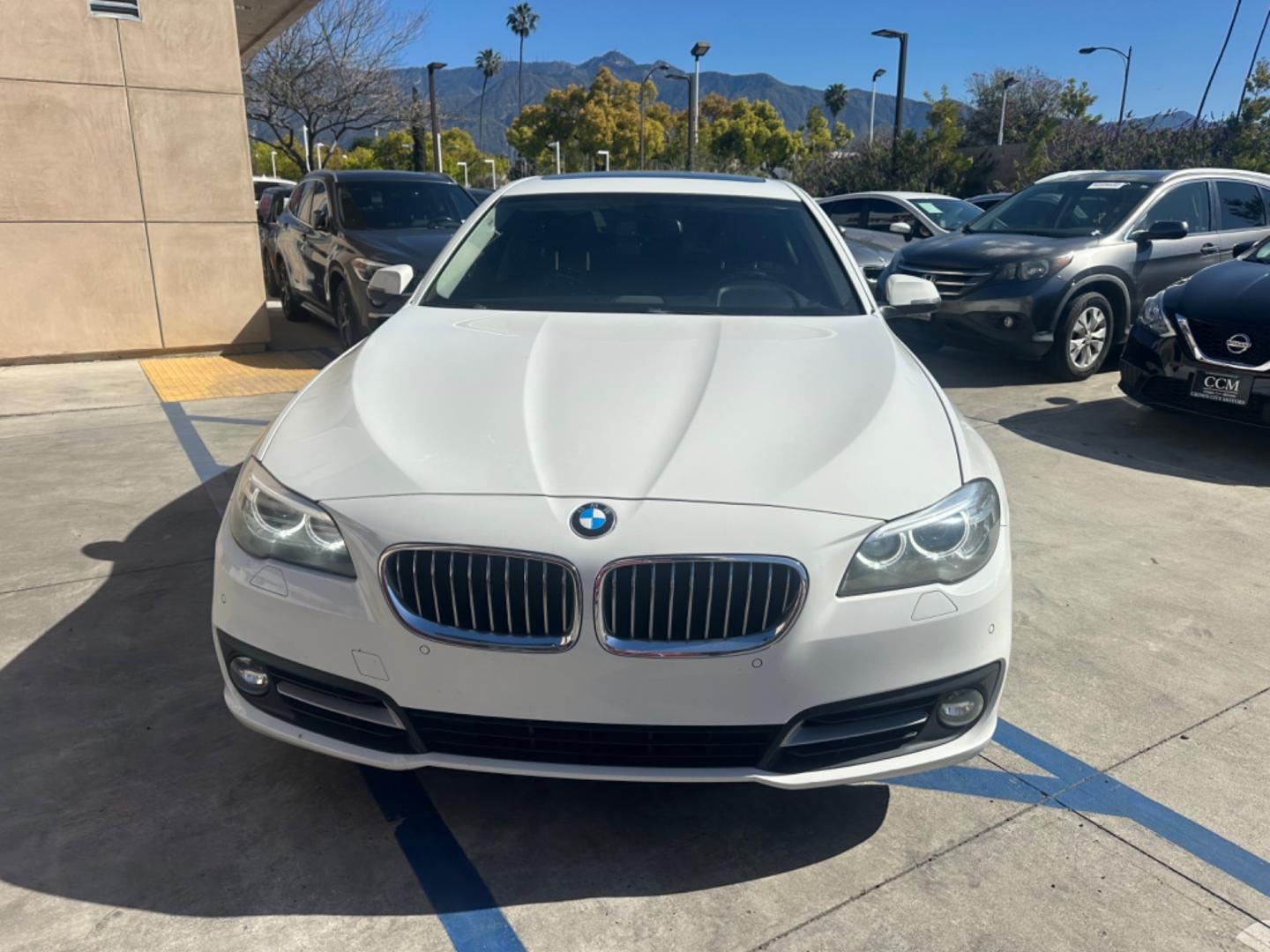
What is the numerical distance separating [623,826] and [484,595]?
0.89 m

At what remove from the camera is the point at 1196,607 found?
4.01 meters

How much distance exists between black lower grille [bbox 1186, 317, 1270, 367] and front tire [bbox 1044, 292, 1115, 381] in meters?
1.64

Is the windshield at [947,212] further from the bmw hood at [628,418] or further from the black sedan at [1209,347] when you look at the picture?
the bmw hood at [628,418]

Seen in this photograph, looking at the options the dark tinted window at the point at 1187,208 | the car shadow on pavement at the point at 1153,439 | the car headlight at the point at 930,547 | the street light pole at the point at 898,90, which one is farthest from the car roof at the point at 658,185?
the street light pole at the point at 898,90

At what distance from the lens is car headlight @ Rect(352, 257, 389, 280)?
8055mm

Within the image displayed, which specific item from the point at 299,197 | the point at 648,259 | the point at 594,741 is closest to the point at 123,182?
the point at 299,197

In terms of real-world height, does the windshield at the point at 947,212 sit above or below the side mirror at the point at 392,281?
above

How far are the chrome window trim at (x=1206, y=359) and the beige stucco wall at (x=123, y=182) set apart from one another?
800 centimetres

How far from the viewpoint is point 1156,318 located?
21.6 ft

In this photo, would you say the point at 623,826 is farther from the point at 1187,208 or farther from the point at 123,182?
the point at 1187,208

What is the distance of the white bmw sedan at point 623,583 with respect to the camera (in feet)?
6.81

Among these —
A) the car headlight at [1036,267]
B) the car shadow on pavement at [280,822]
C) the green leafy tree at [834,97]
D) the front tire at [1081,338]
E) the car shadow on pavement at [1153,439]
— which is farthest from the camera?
the green leafy tree at [834,97]

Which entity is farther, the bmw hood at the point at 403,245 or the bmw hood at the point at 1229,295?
the bmw hood at the point at 403,245

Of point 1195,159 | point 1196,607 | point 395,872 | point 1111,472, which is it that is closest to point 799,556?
point 395,872
